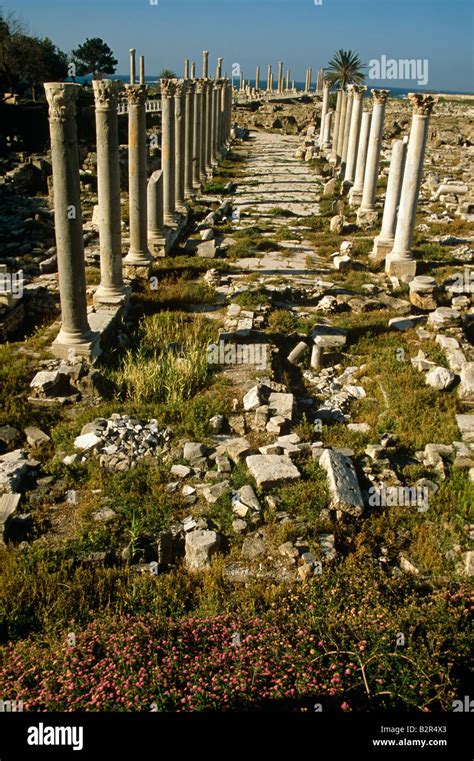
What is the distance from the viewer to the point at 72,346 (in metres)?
10.1

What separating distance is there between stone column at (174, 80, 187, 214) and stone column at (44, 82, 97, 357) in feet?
33.9

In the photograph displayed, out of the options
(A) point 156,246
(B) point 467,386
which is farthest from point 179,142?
(B) point 467,386

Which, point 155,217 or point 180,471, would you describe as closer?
point 180,471

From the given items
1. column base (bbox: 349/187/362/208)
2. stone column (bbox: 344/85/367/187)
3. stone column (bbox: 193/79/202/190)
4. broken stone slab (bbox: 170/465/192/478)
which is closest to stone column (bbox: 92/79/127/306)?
broken stone slab (bbox: 170/465/192/478)

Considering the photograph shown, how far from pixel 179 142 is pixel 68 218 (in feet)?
39.9

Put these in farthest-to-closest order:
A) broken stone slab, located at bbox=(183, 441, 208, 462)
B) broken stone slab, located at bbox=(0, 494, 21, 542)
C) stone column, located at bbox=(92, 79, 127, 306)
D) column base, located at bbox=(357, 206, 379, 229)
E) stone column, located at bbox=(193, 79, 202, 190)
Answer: stone column, located at bbox=(193, 79, 202, 190), column base, located at bbox=(357, 206, 379, 229), stone column, located at bbox=(92, 79, 127, 306), broken stone slab, located at bbox=(183, 441, 208, 462), broken stone slab, located at bbox=(0, 494, 21, 542)

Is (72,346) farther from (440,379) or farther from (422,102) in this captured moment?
(422,102)

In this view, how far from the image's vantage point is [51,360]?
1012cm

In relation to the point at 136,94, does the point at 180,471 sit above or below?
below

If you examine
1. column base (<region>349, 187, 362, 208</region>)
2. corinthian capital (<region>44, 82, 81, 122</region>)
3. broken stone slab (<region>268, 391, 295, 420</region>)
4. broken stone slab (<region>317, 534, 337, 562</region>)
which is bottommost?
broken stone slab (<region>317, 534, 337, 562</region>)

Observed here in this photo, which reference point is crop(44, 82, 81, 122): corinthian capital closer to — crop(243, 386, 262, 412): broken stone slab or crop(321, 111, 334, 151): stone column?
crop(243, 386, 262, 412): broken stone slab

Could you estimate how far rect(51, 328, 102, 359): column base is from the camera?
1006cm

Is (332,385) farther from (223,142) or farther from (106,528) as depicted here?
(223,142)

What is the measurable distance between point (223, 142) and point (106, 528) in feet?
121
